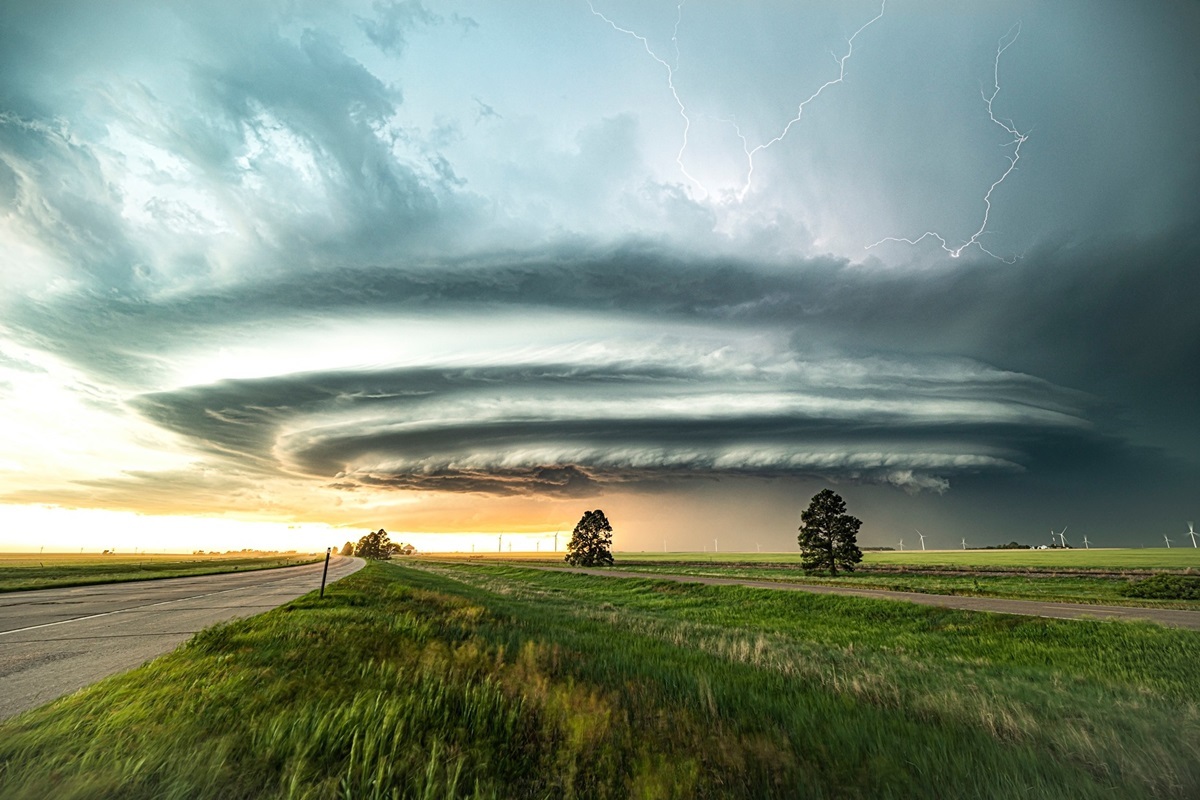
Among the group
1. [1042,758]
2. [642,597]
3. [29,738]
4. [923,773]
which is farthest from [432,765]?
[642,597]

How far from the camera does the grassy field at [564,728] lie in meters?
3.79

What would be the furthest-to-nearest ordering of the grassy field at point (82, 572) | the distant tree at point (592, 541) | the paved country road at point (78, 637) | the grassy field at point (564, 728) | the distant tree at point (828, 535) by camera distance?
the distant tree at point (592, 541), the distant tree at point (828, 535), the grassy field at point (82, 572), the paved country road at point (78, 637), the grassy field at point (564, 728)

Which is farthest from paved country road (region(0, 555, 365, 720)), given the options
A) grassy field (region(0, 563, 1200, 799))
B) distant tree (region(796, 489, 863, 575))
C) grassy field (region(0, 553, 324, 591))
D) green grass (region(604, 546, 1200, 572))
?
green grass (region(604, 546, 1200, 572))

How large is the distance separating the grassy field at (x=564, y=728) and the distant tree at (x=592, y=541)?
10266 cm

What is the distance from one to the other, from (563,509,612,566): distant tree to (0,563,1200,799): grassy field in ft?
337

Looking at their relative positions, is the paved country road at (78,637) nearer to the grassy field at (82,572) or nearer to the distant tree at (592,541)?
the grassy field at (82,572)

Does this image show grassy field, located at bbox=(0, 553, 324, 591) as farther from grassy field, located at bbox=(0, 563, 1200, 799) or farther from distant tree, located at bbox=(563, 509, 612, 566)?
distant tree, located at bbox=(563, 509, 612, 566)

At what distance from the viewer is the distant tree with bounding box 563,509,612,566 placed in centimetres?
10994

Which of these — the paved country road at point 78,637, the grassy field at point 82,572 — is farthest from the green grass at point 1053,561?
the paved country road at point 78,637

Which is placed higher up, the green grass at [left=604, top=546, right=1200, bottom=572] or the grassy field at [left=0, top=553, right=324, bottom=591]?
the grassy field at [left=0, top=553, right=324, bottom=591]

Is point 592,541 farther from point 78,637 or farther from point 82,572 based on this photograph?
point 78,637

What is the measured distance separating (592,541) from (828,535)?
58.6 m

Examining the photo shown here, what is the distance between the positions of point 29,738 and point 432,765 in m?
3.36

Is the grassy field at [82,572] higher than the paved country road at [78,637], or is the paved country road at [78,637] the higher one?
the paved country road at [78,637]
